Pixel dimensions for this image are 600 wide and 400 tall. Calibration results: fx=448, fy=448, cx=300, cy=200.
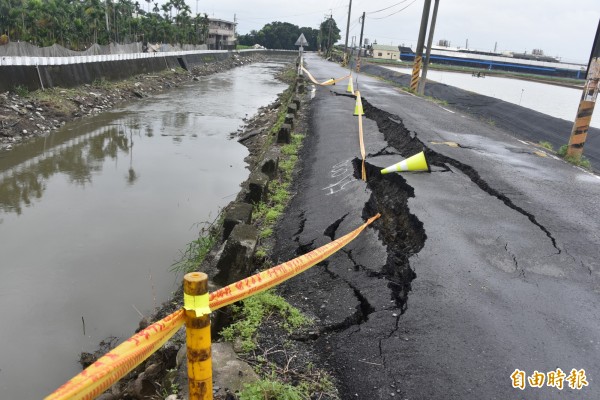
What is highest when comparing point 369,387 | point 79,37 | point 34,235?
point 79,37

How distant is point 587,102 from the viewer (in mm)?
8891

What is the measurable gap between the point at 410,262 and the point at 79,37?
97.2ft

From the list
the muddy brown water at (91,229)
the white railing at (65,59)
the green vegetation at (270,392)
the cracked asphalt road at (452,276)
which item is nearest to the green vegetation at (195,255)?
the muddy brown water at (91,229)

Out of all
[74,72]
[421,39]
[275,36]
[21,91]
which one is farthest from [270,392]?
[275,36]

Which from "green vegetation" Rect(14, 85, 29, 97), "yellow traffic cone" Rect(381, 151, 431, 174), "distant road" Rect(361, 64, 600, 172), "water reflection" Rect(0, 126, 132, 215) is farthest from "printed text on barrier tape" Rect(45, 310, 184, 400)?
"green vegetation" Rect(14, 85, 29, 97)

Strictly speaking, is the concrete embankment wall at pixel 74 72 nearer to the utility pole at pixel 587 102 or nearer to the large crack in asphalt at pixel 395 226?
the large crack in asphalt at pixel 395 226

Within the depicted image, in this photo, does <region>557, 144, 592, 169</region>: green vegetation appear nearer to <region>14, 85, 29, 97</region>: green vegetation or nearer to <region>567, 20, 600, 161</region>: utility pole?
<region>567, 20, 600, 161</region>: utility pole

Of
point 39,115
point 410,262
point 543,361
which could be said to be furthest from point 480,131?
point 39,115

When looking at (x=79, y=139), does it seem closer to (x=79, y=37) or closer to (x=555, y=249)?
(x=555, y=249)

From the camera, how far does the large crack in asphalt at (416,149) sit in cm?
585

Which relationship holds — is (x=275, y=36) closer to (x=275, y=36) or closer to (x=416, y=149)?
(x=275, y=36)

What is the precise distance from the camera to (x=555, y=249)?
188 inches

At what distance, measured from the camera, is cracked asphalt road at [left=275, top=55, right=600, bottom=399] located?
3.05m

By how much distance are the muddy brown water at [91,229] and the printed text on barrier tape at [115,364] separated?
2738 mm
